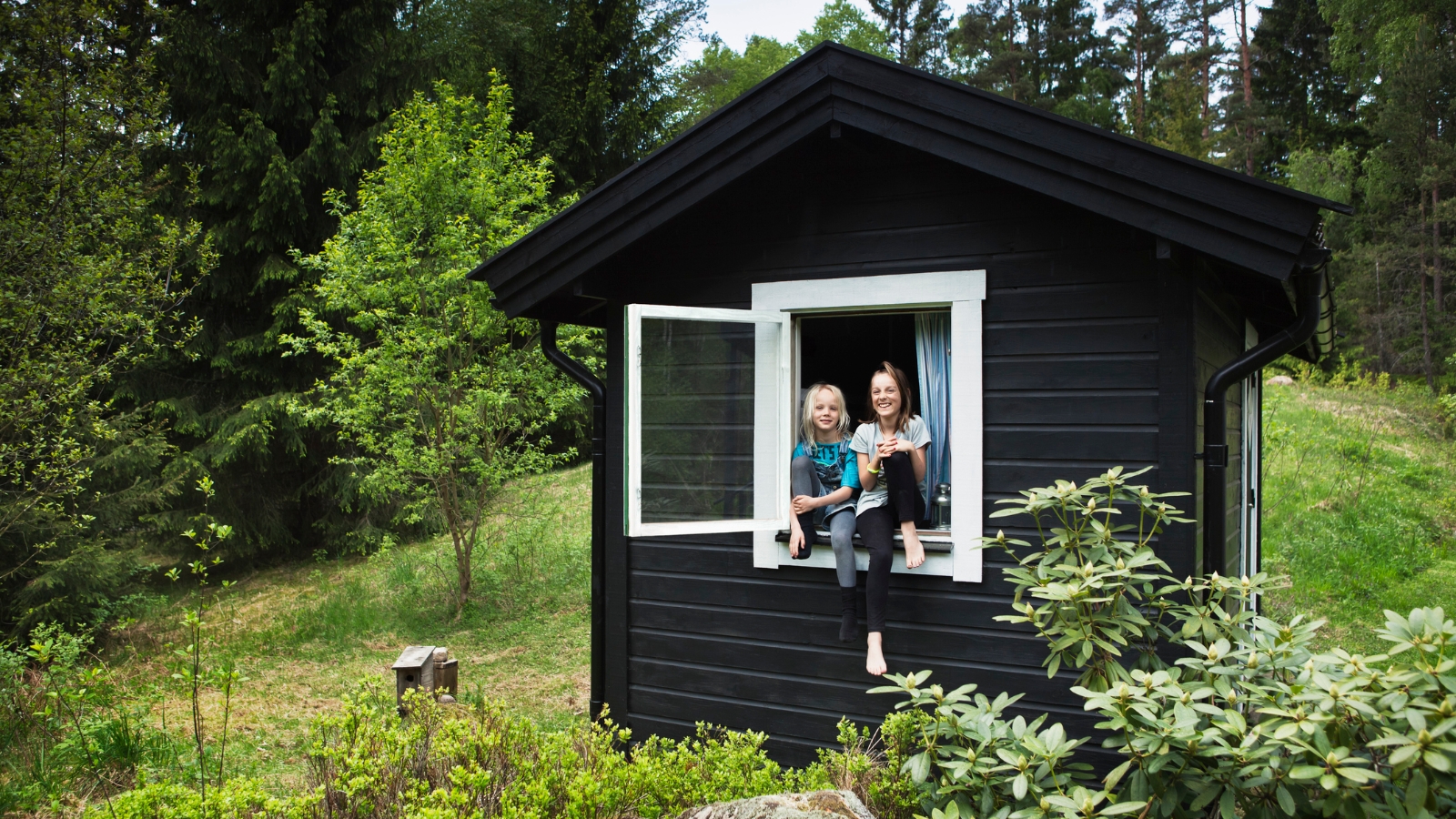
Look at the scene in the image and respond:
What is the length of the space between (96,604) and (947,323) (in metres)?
7.67

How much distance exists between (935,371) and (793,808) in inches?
97.0

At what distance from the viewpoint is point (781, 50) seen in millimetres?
29953

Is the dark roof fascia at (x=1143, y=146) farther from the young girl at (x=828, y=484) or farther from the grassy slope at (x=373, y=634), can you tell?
the grassy slope at (x=373, y=634)

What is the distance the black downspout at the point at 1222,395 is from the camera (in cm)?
380

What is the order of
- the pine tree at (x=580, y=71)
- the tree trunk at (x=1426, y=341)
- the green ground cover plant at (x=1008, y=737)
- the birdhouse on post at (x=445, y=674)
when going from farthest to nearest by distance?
the tree trunk at (x=1426, y=341) < the pine tree at (x=580, y=71) < the birdhouse on post at (x=445, y=674) < the green ground cover plant at (x=1008, y=737)

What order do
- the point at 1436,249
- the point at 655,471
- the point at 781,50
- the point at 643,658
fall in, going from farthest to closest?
the point at 781,50
the point at 1436,249
the point at 643,658
the point at 655,471

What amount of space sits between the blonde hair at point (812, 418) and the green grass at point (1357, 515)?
9.83ft

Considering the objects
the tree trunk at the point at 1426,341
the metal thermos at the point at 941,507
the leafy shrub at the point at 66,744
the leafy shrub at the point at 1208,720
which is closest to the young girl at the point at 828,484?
the metal thermos at the point at 941,507

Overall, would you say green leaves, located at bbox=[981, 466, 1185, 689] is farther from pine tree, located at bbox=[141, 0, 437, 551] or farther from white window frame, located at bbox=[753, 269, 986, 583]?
pine tree, located at bbox=[141, 0, 437, 551]

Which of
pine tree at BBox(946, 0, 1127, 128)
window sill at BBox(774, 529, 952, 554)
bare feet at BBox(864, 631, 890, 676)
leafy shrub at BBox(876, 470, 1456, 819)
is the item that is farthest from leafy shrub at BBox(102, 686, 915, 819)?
pine tree at BBox(946, 0, 1127, 128)

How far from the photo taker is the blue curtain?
181 inches

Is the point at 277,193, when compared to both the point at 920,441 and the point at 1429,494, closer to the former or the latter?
the point at 920,441

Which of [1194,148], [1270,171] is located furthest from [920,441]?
→ [1270,171]

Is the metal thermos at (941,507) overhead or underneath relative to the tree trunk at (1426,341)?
underneath
